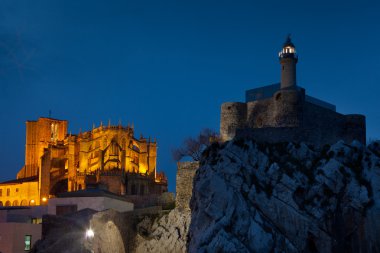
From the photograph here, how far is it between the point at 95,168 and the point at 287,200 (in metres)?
38.1

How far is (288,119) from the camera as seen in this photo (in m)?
46.1

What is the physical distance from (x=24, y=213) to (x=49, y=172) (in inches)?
763

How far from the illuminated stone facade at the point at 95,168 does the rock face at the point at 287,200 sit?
92.3 feet

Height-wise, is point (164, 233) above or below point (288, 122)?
below

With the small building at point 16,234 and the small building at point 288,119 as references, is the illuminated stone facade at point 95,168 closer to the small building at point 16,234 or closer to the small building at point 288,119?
the small building at point 16,234

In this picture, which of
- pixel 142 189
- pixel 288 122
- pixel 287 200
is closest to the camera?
pixel 287 200

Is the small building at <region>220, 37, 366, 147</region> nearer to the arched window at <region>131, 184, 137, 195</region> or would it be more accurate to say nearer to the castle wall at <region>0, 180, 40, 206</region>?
the arched window at <region>131, 184, 137, 195</region>

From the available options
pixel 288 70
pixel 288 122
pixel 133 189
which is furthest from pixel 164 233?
pixel 133 189

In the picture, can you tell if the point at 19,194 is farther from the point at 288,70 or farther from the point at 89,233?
the point at 288,70

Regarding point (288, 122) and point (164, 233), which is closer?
point (288, 122)

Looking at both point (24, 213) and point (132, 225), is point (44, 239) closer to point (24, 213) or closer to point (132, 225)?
point (132, 225)

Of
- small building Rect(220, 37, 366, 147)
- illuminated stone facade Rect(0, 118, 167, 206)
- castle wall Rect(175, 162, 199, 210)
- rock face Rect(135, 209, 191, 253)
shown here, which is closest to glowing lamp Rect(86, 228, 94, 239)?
rock face Rect(135, 209, 191, 253)

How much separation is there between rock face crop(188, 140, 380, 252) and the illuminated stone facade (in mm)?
28144

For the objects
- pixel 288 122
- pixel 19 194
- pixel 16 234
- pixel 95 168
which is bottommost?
pixel 16 234
